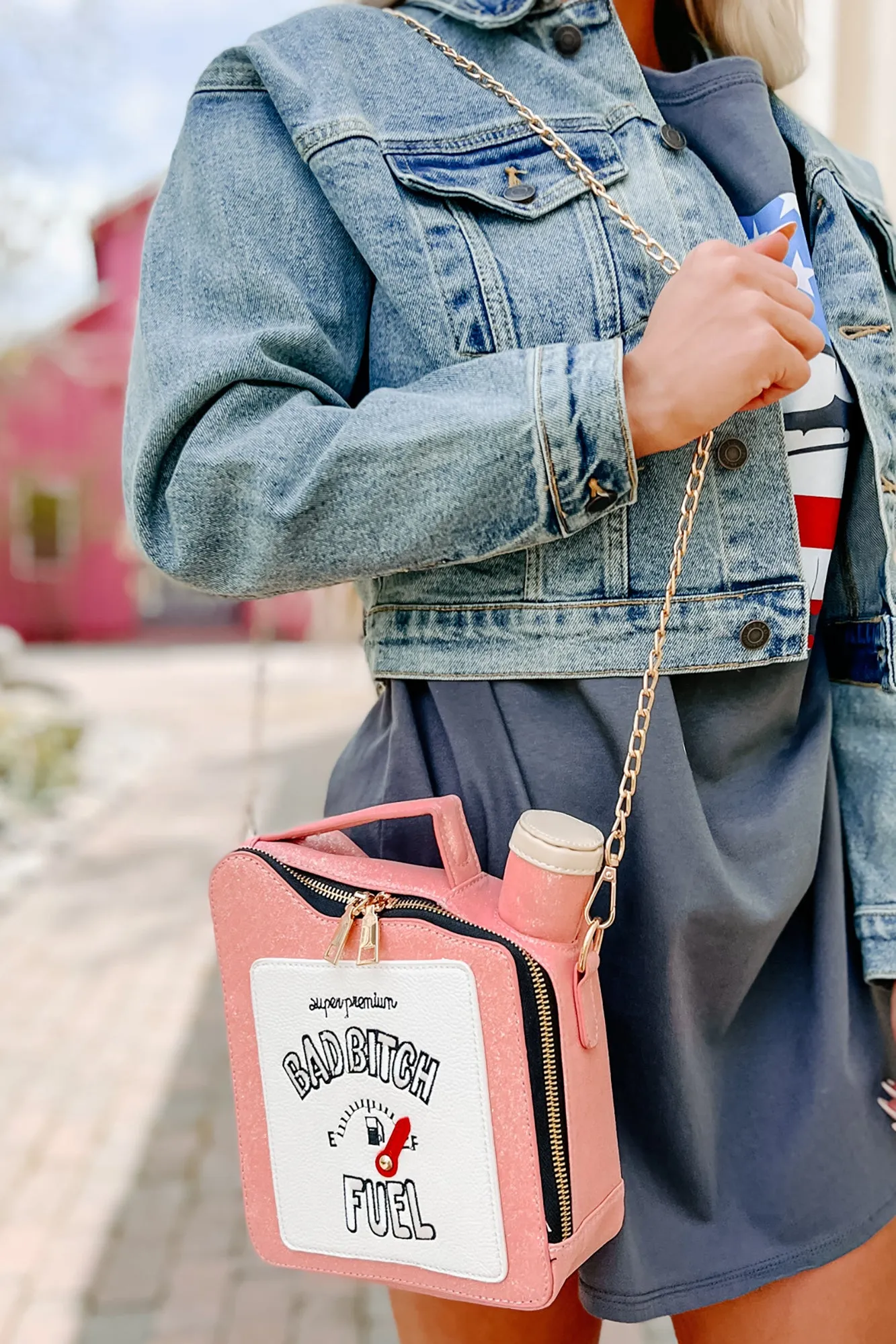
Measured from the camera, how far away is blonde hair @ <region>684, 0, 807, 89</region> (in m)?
1.22

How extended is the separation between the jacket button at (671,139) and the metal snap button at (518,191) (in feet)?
0.53

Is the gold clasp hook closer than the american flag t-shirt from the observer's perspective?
Yes

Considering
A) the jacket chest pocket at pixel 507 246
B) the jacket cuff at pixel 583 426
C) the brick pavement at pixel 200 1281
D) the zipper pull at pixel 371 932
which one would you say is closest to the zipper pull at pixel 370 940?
the zipper pull at pixel 371 932

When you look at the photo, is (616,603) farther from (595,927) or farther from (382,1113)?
(382,1113)

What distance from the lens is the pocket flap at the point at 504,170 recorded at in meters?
0.97

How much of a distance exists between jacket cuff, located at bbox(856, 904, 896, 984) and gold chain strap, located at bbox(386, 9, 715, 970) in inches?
10.3

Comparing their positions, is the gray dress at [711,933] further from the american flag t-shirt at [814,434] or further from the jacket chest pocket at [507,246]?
the jacket chest pocket at [507,246]

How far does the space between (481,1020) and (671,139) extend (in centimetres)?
79

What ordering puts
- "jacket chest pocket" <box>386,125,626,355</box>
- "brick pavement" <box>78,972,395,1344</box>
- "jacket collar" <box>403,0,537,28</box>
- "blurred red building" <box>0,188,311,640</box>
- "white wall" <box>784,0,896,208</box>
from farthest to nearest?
1. "blurred red building" <box>0,188,311,640</box>
2. "brick pavement" <box>78,972,395,1344</box>
3. "white wall" <box>784,0,896,208</box>
4. "jacket collar" <box>403,0,537,28</box>
5. "jacket chest pocket" <box>386,125,626,355</box>

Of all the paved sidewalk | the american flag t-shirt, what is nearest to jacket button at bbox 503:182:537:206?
the american flag t-shirt

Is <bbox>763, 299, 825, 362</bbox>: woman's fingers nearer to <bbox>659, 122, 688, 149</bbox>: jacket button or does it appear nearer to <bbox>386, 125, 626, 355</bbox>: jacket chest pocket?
<bbox>386, 125, 626, 355</bbox>: jacket chest pocket

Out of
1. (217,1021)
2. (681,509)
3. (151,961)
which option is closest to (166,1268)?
(217,1021)

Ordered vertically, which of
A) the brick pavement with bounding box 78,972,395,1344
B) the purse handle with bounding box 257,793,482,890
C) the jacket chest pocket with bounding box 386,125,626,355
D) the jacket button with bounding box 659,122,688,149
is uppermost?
the jacket button with bounding box 659,122,688,149

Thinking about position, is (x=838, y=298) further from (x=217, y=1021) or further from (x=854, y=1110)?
(x=217, y=1021)
